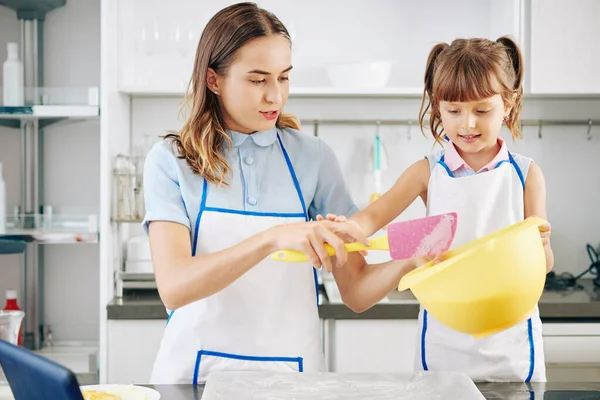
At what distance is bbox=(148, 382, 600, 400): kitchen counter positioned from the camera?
1268 millimetres

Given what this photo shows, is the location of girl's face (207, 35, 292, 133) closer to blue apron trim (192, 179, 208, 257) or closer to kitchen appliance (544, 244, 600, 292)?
blue apron trim (192, 179, 208, 257)

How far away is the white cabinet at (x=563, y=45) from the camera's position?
2.65 metres

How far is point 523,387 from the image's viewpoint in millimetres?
1336

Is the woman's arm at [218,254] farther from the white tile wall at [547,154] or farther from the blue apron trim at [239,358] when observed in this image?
the white tile wall at [547,154]

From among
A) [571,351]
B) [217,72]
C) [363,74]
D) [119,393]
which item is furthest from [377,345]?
[119,393]

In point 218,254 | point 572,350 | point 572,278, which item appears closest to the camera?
point 218,254

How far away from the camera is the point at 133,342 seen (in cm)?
253

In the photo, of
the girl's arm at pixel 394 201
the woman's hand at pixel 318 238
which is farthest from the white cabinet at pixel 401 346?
the woman's hand at pixel 318 238

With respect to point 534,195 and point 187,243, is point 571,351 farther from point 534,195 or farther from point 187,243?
point 187,243

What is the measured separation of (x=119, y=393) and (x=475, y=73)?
867 millimetres

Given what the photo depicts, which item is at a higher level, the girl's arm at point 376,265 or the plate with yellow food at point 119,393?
the girl's arm at point 376,265

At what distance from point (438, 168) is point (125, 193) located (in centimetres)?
134

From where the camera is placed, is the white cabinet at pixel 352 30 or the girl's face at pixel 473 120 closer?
the girl's face at pixel 473 120

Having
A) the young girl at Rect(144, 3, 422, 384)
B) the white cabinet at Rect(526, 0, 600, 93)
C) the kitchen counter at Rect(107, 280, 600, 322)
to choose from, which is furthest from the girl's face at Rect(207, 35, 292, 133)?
the white cabinet at Rect(526, 0, 600, 93)
